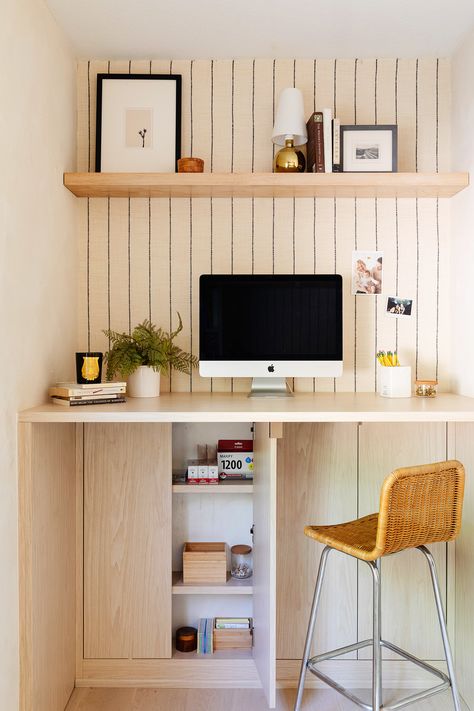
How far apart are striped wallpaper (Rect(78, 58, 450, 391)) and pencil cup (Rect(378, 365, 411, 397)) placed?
224 mm

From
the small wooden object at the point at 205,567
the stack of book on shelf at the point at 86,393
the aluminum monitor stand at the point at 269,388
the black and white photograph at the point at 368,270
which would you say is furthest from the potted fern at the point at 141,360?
the black and white photograph at the point at 368,270

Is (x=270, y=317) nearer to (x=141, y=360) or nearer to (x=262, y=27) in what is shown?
(x=141, y=360)

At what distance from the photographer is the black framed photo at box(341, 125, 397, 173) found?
2336 mm

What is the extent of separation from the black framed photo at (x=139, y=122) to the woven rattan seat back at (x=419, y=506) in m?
1.45

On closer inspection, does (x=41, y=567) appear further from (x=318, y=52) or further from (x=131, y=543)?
(x=318, y=52)

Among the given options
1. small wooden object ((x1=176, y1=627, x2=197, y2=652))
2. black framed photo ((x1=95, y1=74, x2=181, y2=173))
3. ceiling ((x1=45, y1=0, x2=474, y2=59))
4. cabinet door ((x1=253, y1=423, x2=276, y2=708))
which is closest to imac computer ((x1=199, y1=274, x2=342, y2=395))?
cabinet door ((x1=253, y1=423, x2=276, y2=708))

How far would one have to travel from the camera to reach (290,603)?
2396 mm

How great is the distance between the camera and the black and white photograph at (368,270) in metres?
2.44

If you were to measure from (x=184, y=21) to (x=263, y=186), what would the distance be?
Answer: 621mm

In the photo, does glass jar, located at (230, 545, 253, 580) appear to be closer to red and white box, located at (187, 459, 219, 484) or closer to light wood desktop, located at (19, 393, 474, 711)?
light wood desktop, located at (19, 393, 474, 711)

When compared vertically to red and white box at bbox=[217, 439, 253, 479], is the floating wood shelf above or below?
above

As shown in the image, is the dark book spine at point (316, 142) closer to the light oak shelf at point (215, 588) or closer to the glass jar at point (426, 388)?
the glass jar at point (426, 388)

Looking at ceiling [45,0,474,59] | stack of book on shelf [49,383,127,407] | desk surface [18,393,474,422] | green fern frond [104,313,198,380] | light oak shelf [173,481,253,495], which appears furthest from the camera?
light oak shelf [173,481,253,495]

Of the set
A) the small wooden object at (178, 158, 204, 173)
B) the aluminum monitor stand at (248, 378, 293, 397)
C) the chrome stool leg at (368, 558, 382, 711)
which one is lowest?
the chrome stool leg at (368, 558, 382, 711)
